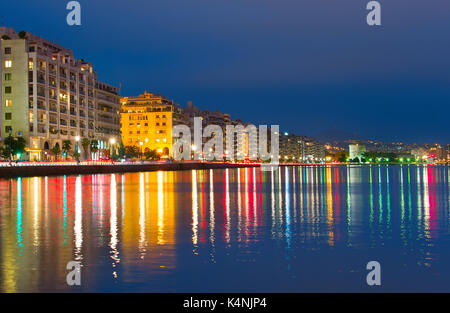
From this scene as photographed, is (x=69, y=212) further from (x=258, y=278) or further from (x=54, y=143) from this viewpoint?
(x=54, y=143)

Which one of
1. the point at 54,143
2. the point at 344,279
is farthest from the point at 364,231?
the point at 54,143

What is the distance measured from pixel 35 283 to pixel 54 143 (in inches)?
3766

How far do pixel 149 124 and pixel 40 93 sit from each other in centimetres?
7776

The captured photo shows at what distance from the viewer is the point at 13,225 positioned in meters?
18.3

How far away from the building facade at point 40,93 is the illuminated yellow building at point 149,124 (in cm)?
5751

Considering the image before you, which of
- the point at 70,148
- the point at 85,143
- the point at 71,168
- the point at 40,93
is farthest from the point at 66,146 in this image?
the point at 71,168

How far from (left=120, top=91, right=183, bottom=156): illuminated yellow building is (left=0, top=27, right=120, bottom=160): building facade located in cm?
5751

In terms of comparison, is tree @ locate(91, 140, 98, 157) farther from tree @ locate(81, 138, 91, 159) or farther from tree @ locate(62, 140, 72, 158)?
tree @ locate(62, 140, 72, 158)

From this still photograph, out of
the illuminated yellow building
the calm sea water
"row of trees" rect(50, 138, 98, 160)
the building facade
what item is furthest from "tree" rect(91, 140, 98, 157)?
the calm sea water

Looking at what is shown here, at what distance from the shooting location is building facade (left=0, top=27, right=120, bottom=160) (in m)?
94.1

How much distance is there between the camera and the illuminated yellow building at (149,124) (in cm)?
17250

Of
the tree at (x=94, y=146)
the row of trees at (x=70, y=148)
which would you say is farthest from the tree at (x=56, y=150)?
the tree at (x=94, y=146)

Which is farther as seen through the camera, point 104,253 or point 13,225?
point 13,225
